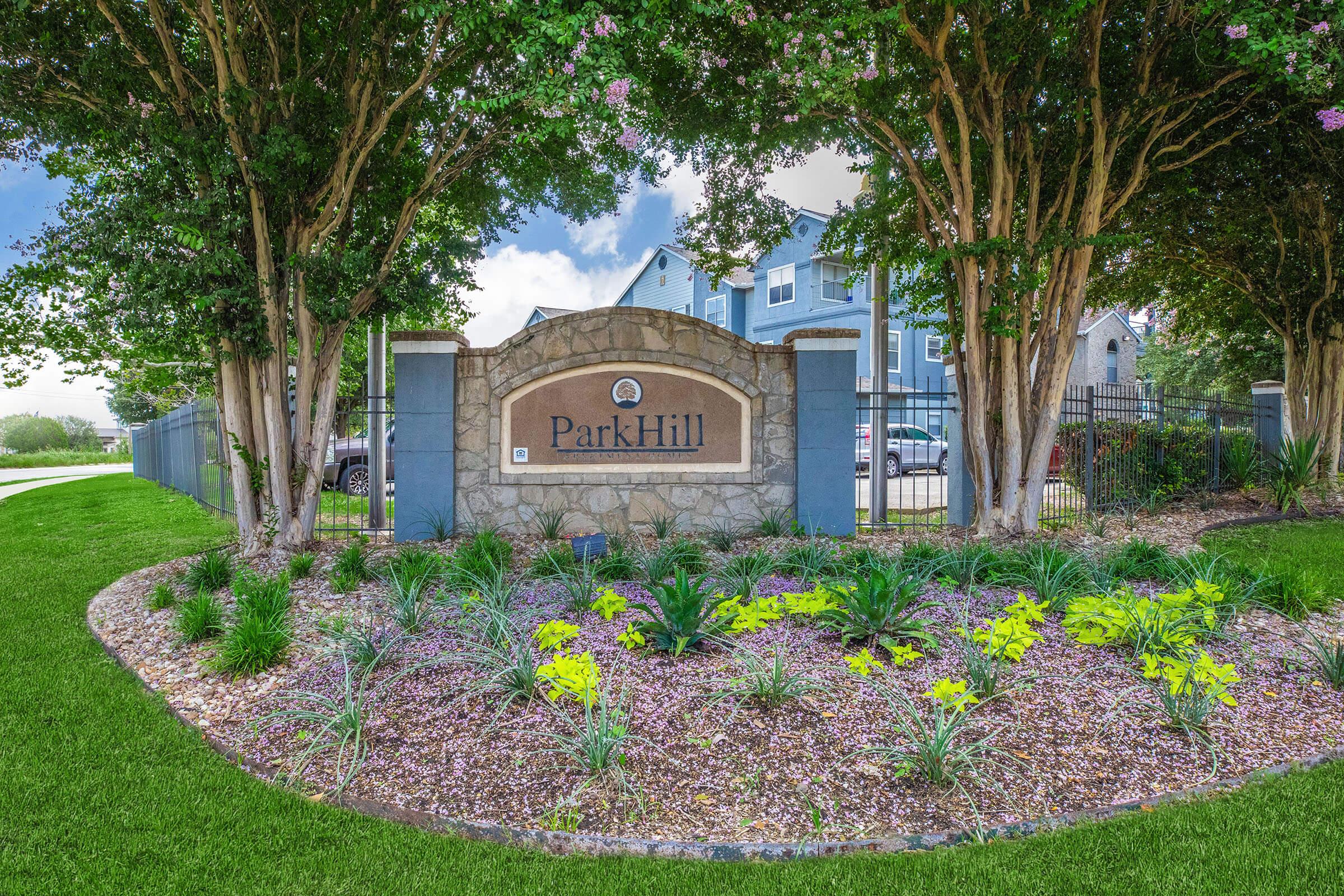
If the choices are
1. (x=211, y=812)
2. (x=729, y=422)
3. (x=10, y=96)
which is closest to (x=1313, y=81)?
(x=729, y=422)

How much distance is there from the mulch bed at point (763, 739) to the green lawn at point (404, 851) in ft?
0.48

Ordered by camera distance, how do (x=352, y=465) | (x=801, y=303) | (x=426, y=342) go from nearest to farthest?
(x=426, y=342) < (x=352, y=465) < (x=801, y=303)

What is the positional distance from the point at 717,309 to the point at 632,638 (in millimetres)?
21077

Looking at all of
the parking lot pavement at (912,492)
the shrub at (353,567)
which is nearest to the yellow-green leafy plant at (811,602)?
the shrub at (353,567)

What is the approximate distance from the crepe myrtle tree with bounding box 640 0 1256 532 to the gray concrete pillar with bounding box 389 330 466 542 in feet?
10.6

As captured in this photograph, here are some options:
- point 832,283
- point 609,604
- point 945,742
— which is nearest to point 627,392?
point 609,604

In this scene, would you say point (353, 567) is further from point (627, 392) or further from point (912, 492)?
point (912, 492)

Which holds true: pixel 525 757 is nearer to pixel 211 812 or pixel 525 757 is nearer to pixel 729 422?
pixel 211 812

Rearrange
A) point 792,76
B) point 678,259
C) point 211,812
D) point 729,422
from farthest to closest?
1. point 678,259
2. point 729,422
3. point 792,76
4. point 211,812

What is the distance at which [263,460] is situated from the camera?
20.4 ft

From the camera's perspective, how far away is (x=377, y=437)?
27.5 feet

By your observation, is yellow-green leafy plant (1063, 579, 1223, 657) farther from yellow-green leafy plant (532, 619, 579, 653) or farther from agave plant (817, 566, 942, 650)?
yellow-green leafy plant (532, 619, 579, 653)

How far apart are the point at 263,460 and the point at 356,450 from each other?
6310mm

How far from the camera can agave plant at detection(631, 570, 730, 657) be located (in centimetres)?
353
